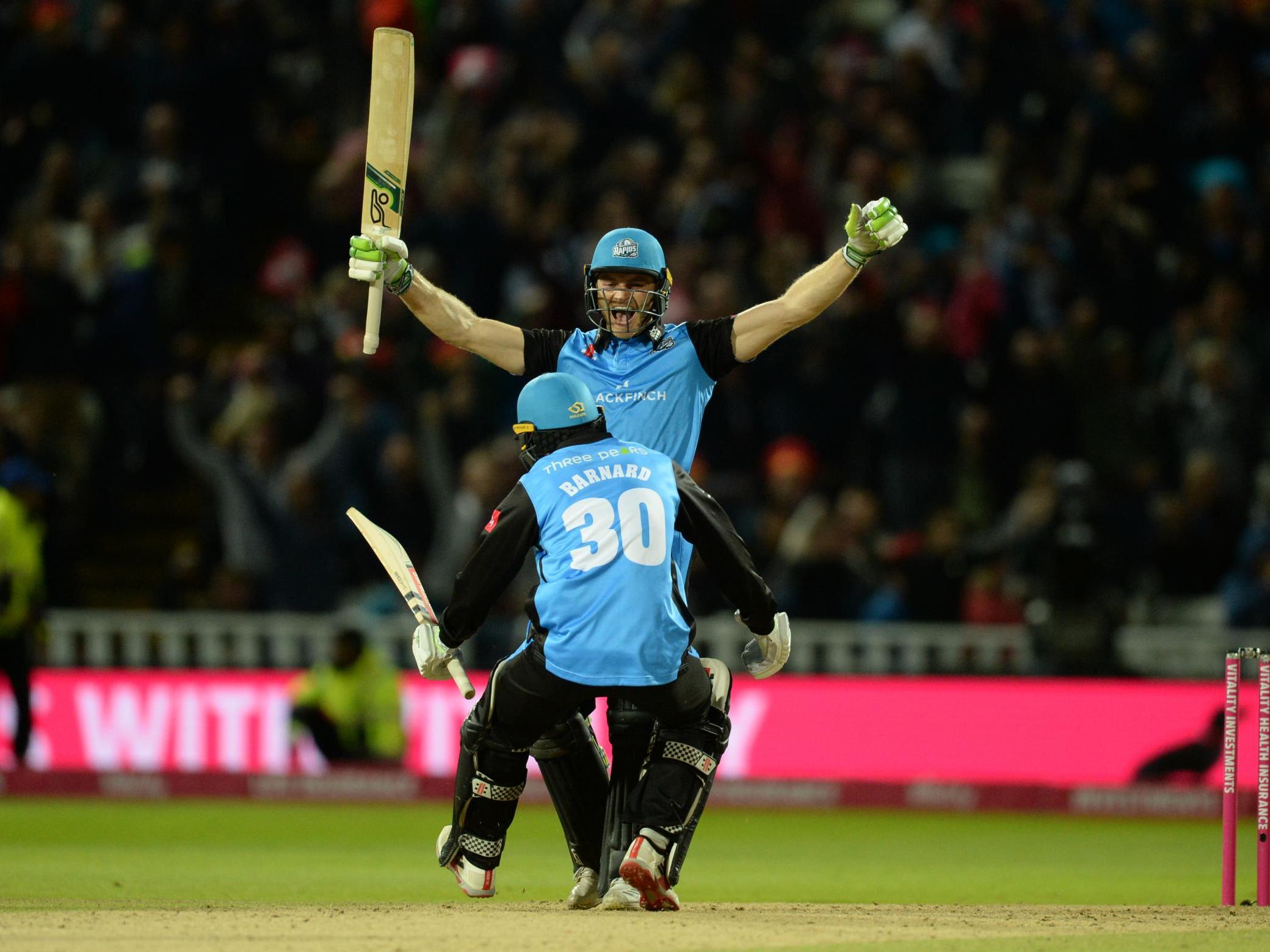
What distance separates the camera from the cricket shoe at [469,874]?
8.87m

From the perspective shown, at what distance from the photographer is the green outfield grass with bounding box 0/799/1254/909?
997 cm

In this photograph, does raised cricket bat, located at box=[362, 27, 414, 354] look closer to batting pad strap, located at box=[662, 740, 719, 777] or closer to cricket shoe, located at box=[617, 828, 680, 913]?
batting pad strap, located at box=[662, 740, 719, 777]

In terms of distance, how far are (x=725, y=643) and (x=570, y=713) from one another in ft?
25.2

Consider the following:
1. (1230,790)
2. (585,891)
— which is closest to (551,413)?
(585,891)

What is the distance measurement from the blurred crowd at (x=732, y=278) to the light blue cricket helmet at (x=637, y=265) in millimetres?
7126

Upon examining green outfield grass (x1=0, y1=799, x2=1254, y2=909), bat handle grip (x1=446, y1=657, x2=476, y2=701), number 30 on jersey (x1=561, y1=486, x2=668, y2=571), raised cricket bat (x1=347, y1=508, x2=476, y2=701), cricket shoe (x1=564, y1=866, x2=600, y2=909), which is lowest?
green outfield grass (x1=0, y1=799, x2=1254, y2=909)

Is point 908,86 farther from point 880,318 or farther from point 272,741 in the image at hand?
point 272,741

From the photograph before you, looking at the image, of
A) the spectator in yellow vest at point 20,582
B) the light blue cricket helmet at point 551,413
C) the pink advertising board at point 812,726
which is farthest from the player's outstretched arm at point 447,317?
the spectator in yellow vest at point 20,582

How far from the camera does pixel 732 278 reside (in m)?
17.2

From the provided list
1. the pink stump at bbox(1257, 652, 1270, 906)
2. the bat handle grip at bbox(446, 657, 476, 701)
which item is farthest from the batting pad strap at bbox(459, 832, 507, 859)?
the pink stump at bbox(1257, 652, 1270, 906)

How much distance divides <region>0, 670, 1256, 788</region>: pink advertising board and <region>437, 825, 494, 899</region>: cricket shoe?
22.0ft

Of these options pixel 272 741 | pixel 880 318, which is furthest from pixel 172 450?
pixel 880 318

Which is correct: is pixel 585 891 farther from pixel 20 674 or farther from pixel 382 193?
pixel 20 674

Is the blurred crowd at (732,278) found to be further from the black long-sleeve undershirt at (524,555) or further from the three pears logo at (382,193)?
the black long-sleeve undershirt at (524,555)
